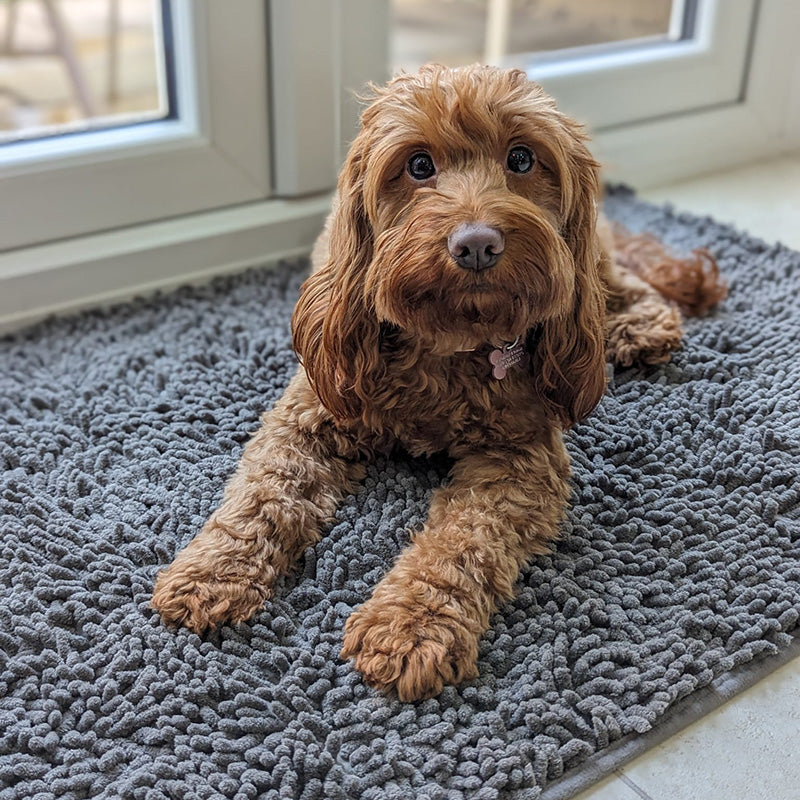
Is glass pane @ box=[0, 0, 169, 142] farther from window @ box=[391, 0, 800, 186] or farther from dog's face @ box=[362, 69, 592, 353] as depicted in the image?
dog's face @ box=[362, 69, 592, 353]

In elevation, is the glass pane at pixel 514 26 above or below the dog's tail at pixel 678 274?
above

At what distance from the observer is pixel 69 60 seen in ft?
11.3

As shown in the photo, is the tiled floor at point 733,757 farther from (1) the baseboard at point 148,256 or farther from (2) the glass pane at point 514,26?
(2) the glass pane at point 514,26

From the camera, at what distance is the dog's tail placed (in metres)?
2.40

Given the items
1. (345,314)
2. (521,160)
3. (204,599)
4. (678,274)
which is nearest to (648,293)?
(678,274)

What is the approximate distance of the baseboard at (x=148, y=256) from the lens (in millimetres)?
2438

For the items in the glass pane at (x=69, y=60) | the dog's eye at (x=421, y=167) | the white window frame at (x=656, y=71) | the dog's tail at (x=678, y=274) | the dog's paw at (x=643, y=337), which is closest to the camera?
the dog's eye at (x=421, y=167)

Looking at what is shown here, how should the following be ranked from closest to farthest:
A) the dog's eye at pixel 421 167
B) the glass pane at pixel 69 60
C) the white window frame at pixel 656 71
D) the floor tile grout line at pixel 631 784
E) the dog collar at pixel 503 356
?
the floor tile grout line at pixel 631 784 < the dog's eye at pixel 421 167 < the dog collar at pixel 503 356 < the white window frame at pixel 656 71 < the glass pane at pixel 69 60

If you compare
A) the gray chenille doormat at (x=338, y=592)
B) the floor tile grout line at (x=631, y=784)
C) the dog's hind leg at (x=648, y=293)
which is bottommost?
the floor tile grout line at (x=631, y=784)

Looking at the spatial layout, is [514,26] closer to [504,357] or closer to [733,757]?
[504,357]

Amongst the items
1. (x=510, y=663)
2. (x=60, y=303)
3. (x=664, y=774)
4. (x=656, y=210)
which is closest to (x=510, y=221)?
(x=510, y=663)

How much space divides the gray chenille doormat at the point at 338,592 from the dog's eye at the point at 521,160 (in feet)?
1.87

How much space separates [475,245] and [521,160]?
9.0 inches

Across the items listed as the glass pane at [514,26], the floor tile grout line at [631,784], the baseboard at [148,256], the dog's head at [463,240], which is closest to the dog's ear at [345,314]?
the dog's head at [463,240]
